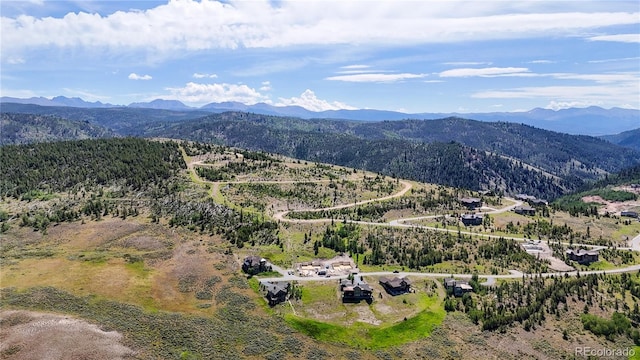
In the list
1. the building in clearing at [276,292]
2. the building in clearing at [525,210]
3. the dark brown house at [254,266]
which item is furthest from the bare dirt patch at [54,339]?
the building in clearing at [525,210]

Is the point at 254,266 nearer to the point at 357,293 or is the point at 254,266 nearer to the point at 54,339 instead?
the point at 357,293

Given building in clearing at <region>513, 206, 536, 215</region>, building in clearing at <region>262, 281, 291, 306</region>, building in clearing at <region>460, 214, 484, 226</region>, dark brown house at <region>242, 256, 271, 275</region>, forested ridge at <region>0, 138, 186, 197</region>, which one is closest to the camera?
building in clearing at <region>262, 281, 291, 306</region>

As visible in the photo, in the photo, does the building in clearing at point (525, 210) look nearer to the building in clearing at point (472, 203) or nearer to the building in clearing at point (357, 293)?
the building in clearing at point (472, 203)

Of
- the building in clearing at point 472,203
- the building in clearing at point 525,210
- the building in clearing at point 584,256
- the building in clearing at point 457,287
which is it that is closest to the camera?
the building in clearing at point 457,287

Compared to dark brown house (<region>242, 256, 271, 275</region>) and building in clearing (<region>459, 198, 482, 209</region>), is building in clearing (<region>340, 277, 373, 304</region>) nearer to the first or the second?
dark brown house (<region>242, 256, 271, 275</region>)

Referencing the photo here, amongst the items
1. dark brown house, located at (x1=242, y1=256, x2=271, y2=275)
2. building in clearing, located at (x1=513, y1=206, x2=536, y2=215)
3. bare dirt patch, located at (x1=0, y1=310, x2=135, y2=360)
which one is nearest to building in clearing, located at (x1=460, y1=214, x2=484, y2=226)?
building in clearing, located at (x1=513, y1=206, x2=536, y2=215)
